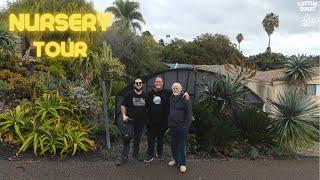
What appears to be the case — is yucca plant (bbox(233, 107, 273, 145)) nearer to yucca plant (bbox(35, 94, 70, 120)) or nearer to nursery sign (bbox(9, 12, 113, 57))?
yucca plant (bbox(35, 94, 70, 120))

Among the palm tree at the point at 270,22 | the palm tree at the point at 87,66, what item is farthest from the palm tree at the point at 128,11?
the palm tree at the point at 87,66

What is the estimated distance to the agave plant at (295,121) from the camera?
33.1 feet

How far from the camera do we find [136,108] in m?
8.64

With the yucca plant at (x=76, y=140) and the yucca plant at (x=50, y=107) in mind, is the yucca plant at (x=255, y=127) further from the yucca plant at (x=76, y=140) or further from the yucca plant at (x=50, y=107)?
the yucca plant at (x=50, y=107)

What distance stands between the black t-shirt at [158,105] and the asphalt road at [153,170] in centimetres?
84

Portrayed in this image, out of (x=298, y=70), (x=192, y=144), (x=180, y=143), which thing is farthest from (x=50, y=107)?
(x=298, y=70)

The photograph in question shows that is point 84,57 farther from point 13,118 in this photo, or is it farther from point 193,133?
point 193,133

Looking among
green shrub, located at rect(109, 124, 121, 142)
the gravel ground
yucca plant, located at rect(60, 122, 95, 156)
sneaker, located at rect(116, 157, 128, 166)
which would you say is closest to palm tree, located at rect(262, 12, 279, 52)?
green shrub, located at rect(109, 124, 121, 142)

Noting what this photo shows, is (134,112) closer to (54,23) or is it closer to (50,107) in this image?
(50,107)

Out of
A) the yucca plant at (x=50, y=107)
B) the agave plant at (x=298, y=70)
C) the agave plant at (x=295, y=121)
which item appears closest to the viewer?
the yucca plant at (x=50, y=107)

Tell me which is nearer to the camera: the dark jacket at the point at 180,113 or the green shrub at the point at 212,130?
the dark jacket at the point at 180,113

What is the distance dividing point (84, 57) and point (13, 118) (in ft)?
8.66

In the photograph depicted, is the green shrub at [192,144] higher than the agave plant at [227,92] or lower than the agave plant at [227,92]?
lower

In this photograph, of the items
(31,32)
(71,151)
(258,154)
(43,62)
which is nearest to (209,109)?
(258,154)
